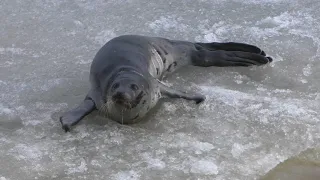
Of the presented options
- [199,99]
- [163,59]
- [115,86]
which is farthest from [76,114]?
[163,59]

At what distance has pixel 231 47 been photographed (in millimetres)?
4672

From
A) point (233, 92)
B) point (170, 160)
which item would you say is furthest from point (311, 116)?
point (170, 160)

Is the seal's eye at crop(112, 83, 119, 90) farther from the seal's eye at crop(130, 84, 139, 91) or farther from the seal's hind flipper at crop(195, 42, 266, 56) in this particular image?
the seal's hind flipper at crop(195, 42, 266, 56)

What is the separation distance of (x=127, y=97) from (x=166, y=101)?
492mm

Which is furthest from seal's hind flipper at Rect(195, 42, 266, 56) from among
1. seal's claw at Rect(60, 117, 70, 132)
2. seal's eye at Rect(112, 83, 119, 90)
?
seal's claw at Rect(60, 117, 70, 132)

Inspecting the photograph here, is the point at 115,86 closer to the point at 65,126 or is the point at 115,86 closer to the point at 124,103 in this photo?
the point at 124,103

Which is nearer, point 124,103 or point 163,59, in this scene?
point 124,103

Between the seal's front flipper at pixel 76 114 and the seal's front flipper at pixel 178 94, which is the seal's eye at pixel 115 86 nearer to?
the seal's front flipper at pixel 76 114

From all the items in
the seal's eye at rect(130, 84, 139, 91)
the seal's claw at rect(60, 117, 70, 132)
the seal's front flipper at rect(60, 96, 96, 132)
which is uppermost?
the seal's eye at rect(130, 84, 139, 91)

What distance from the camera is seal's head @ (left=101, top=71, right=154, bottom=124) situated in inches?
146

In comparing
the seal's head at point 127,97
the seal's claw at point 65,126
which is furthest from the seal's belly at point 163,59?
the seal's claw at point 65,126

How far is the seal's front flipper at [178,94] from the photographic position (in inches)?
159

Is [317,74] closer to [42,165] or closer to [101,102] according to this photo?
[101,102]

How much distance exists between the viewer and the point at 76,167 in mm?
3512
